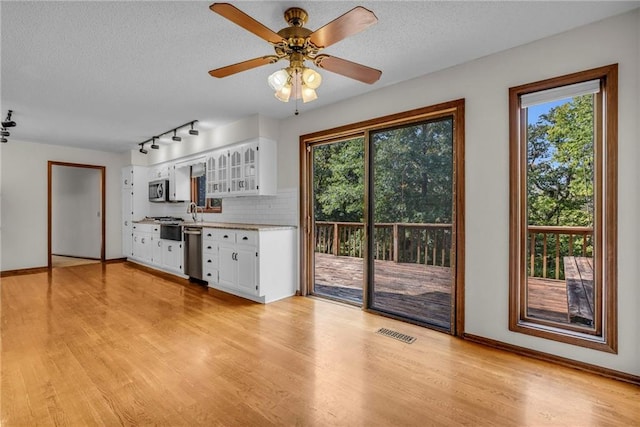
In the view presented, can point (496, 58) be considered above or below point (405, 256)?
above

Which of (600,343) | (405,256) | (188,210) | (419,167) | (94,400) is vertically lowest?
(94,400)

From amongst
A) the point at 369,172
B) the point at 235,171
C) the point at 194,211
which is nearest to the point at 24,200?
the point at 194,211

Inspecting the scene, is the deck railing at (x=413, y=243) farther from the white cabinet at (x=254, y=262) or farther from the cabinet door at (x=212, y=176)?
the cabinet door at (x=212, y=176)

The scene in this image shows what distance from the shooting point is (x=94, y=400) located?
194 cm

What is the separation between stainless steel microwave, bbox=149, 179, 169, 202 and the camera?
633cm

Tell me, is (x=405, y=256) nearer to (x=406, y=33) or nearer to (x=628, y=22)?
(x=406, y=33)

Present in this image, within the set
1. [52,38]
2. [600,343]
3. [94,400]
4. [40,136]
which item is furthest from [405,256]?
[40,136]

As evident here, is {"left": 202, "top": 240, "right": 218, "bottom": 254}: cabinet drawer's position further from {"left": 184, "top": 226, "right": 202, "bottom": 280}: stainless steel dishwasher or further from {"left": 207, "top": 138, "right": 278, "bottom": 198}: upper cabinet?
{"left": 207, "top": 138, "right": 278, "bottom": 198}: upper cabinet

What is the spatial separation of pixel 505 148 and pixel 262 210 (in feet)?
10.9

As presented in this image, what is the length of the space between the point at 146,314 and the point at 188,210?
3.06m

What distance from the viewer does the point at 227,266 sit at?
170 inches

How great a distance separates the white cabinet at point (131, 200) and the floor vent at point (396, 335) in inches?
238

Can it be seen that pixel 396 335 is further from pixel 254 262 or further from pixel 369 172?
pixel 254 262

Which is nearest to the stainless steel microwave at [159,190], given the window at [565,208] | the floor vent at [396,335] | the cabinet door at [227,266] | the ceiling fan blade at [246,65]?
the cabinet door at [227,266]
